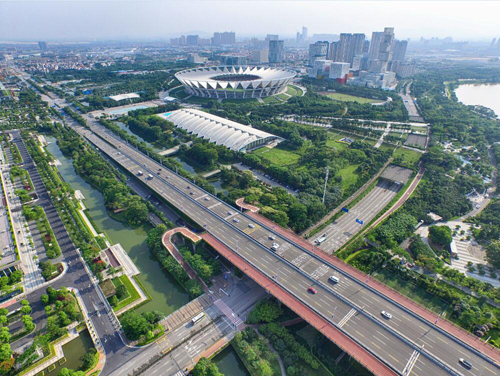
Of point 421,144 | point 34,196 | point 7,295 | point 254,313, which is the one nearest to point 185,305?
point 254,313

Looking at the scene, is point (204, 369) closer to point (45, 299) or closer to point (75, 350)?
point (75, 350)

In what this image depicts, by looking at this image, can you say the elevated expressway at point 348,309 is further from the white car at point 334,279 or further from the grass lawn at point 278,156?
the grass lawn at point 278,156

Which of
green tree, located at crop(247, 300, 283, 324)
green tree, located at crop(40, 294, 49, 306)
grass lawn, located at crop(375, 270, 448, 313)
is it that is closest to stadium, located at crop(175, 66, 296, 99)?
grass lawn, located at crop(375, 270, 448, 313)

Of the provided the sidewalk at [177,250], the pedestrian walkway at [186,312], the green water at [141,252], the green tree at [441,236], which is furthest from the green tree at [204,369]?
the green tree at [441,236]

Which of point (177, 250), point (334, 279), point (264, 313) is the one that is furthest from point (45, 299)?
point (334, 279)

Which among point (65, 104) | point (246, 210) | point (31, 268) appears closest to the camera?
point (31, 268)

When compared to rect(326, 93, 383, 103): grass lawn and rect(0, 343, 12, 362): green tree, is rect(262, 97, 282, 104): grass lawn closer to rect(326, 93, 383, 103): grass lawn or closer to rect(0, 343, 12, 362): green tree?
rect(326, 93, 383, 103): grass lawn

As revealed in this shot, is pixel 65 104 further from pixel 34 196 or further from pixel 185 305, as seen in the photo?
pixel 185 305
